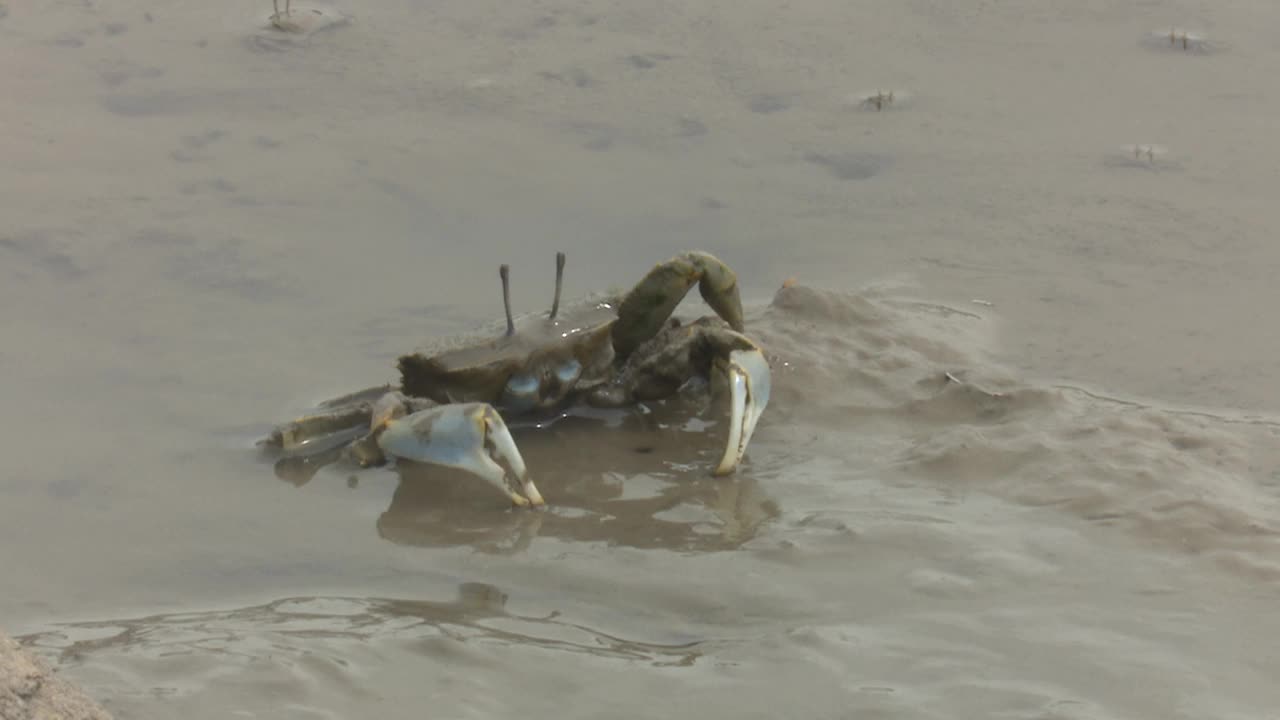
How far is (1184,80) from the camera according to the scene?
7301 millimetres

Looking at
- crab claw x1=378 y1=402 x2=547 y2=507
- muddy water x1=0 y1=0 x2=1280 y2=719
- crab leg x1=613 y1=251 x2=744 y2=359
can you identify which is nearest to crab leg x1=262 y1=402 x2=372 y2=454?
muddy water x1=0 y1=0 x2=1280 y2=719

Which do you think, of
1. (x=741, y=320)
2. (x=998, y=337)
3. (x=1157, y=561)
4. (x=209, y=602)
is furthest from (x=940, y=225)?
(x=209, y=602)

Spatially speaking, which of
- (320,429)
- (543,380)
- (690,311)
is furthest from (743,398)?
(320,429)

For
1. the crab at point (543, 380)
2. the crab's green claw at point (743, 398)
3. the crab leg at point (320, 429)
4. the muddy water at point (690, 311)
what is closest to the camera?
the muddy water at point (690, 311)

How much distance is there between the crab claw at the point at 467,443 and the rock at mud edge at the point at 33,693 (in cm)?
180

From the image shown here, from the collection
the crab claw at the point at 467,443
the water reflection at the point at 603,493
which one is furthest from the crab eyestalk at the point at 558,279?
the crab claw at the point at 467,443

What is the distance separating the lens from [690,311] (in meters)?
5.92

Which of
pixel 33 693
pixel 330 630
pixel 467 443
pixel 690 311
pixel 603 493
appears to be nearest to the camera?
pixel 33 693

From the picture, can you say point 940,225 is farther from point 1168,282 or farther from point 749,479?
point 749,479

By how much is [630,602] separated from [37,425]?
2.24 meters

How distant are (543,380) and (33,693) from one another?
249 centimetres

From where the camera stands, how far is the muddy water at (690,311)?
372cm

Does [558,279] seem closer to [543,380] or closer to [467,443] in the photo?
[543,380]

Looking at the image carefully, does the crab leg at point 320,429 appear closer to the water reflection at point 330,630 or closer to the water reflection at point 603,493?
the water reflection at point 603,493
